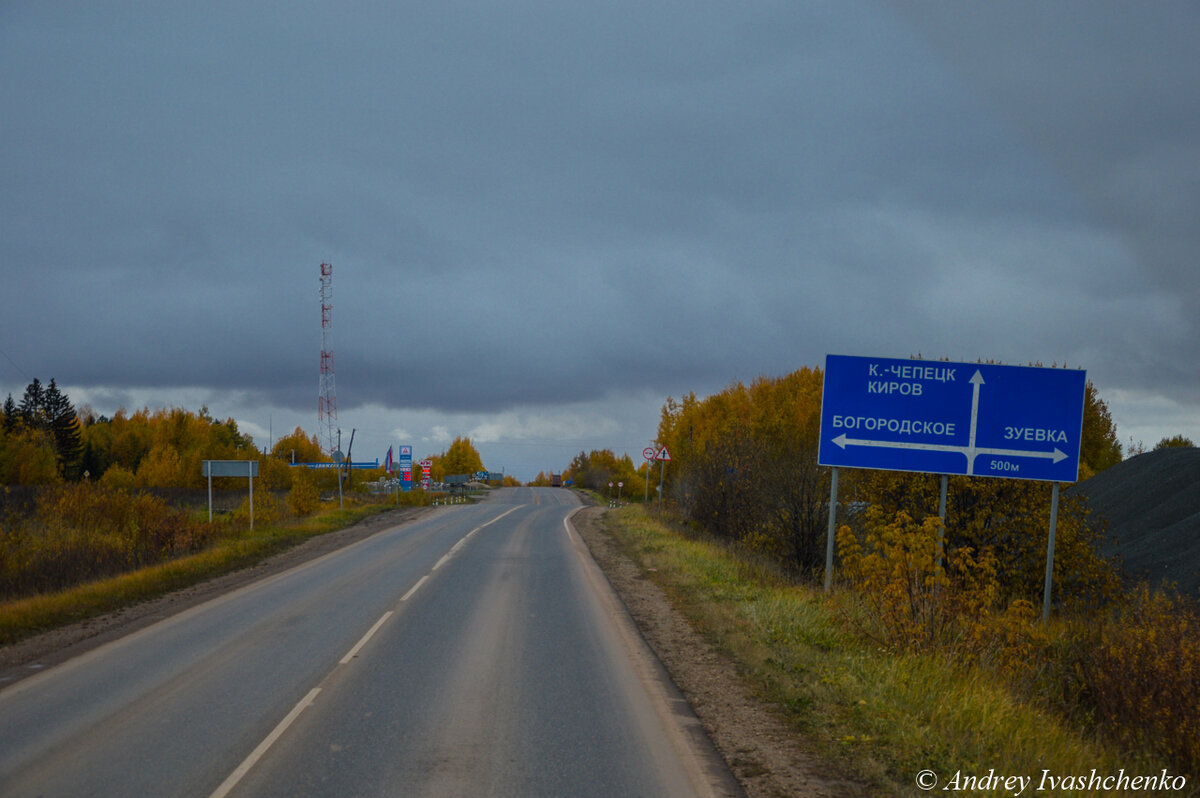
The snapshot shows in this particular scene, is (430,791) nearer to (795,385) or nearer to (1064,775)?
(1064,775)

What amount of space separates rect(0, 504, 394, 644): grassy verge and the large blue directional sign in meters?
13.6

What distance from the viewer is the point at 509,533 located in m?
31.8

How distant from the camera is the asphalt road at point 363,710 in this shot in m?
6.05

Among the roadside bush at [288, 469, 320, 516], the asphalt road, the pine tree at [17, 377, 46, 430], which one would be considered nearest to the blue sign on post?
the roadside bush at [288, 469, 320, 516]

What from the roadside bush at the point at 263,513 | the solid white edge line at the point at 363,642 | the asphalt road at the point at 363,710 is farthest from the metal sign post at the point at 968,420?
the roadside bush at the point at 263,513

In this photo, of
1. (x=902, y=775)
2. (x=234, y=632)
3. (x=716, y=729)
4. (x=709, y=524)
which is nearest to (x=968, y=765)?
(x=902, y=775)

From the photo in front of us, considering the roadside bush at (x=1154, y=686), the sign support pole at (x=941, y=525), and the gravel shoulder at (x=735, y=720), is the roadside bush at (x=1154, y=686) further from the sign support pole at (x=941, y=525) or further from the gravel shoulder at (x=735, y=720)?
the gravel shoulder at (x=735, y=720)

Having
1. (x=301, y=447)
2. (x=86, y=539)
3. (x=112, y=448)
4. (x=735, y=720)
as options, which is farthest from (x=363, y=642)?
(x=301, y=447)

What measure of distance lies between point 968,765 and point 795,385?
80395 millimetres

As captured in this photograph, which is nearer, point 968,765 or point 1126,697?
point 968,765

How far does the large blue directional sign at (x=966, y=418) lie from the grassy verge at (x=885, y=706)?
308 centimetres

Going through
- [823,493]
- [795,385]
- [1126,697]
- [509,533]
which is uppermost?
[795,385]

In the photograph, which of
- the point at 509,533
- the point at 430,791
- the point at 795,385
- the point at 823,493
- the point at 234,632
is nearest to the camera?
the point at 430,791

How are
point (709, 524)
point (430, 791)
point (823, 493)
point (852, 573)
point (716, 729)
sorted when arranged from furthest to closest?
point (709, 524)
point (823, 493)
point (852, 573)
point (716, 729)
point (430, 791)
